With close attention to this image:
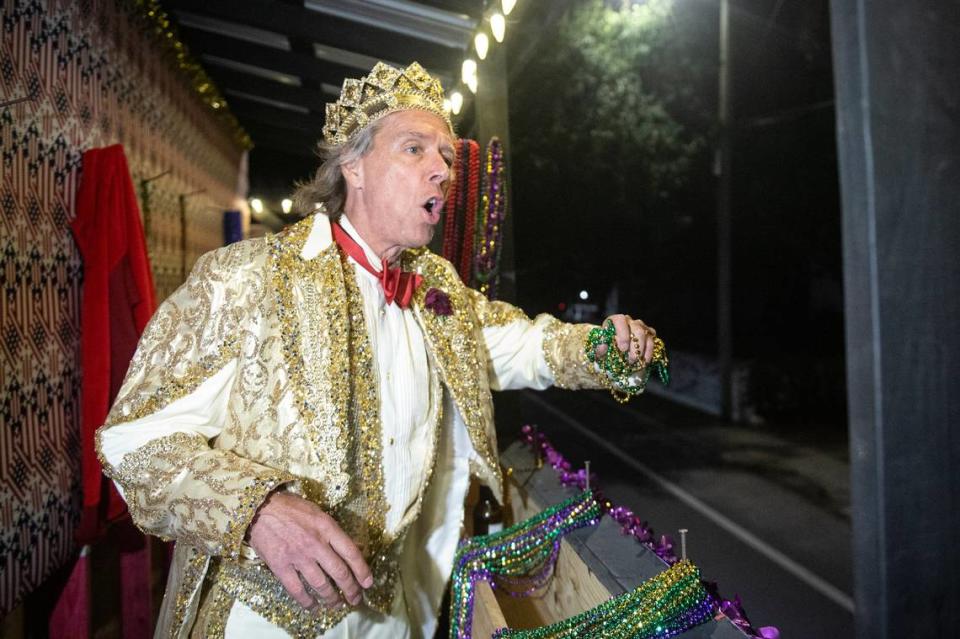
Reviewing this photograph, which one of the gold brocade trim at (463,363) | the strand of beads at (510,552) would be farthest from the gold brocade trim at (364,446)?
the strand of beads at (510,552)

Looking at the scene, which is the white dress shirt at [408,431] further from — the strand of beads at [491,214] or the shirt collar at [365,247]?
the strand of beads at [491,214]

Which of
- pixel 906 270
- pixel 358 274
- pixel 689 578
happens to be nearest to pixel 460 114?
pixel 358 274

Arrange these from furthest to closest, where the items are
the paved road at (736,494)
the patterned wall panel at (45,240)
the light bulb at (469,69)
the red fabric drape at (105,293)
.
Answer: the paved road at (736,494) < the light bulb at (469,69) < the red fabric drape at (105,293) < the patterned wall panel at (45,240)

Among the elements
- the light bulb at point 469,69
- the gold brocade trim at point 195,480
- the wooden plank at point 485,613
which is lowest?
the wooden plank at point 485,613

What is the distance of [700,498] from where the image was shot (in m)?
6.75

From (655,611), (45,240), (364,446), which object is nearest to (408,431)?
(364,446)

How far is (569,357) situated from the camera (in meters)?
2.02

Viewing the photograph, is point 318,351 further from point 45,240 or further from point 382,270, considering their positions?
point 45,240

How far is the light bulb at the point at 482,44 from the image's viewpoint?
11.6 feet

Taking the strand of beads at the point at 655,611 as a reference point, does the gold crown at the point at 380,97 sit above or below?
above

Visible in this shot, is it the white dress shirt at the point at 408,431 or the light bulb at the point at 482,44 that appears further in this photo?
the light bulb at the point at 482,44

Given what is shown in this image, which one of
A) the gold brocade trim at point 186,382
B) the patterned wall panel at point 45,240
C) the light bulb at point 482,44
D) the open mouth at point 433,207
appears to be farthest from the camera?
the light bulb at point 482,44

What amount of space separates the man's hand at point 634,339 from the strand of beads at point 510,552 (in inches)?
29.1

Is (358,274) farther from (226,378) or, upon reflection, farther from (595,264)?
(595,264)
